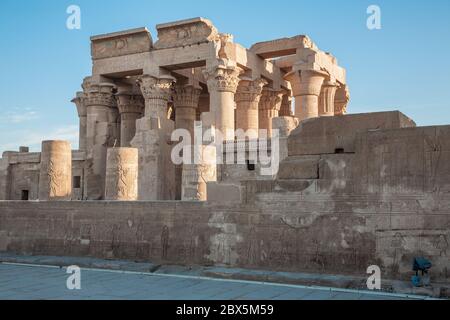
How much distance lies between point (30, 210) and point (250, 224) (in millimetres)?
4869

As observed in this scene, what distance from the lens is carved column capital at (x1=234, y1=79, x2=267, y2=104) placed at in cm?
1986

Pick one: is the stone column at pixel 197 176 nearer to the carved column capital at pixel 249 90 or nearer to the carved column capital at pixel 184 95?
the carved column capital at pixel 249 90

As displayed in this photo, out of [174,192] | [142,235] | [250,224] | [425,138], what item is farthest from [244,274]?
[174,192]

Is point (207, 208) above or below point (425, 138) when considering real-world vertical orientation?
below

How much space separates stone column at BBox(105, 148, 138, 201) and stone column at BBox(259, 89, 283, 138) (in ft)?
39.4

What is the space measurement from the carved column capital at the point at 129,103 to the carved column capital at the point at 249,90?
497 cm

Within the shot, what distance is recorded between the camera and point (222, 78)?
17766 millimetres

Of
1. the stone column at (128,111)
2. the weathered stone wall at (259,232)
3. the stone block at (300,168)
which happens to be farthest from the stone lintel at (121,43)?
the stone block at (300,168)

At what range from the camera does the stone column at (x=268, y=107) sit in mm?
22938

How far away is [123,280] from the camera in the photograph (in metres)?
7.11

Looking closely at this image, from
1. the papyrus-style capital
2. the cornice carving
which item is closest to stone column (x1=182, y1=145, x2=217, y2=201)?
the cornice carving

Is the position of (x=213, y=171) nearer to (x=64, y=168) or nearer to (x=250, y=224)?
(x=64, y=168)

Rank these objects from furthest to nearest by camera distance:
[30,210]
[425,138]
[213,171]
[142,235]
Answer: [213,171]
[30,210]
[142,235]
[425,138]

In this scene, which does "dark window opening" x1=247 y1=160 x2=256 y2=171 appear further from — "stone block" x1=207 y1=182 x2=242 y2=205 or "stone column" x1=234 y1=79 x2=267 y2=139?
"stone block" x1=207 y1=182 x2=242 y2=205
